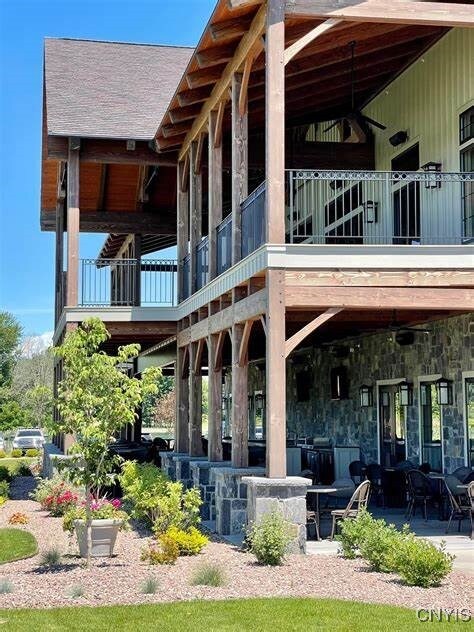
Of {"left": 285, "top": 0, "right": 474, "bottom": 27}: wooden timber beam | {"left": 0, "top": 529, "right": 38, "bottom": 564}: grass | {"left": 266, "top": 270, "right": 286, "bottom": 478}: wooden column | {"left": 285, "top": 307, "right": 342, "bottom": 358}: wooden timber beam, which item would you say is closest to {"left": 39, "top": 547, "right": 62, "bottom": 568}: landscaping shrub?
{"left": 0, "top": 529, "right": 38, "bottom": 564}: grass

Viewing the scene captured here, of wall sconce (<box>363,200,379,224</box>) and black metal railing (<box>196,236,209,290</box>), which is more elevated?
wall sconce (<box>363,200,379,224</box>)

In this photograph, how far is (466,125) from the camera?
14.4 metres

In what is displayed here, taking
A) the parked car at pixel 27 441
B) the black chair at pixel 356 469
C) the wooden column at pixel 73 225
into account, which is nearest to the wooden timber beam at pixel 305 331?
the black chair at pixel 356 469

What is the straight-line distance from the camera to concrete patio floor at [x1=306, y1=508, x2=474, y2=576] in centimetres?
1082

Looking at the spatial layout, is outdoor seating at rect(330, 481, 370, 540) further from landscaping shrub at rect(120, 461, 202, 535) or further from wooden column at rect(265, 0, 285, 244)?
wooden column at rect(265, 0, 285, 244)

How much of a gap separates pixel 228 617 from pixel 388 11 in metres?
8.12

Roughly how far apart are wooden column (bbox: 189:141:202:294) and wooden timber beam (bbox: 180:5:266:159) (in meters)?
0.45

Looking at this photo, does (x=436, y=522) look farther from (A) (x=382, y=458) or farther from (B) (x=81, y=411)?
(B) (x=81, y=411)

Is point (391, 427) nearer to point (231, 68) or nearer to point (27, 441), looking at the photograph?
point (231, 68)

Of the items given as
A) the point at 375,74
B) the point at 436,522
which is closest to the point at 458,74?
the point at 375,74

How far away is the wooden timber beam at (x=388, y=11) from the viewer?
38.6ft

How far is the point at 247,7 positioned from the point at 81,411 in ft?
19.3

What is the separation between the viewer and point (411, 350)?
1677 centimetres

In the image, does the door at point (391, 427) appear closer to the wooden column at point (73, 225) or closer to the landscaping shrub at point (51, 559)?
the wooden column at point (73, 225)
